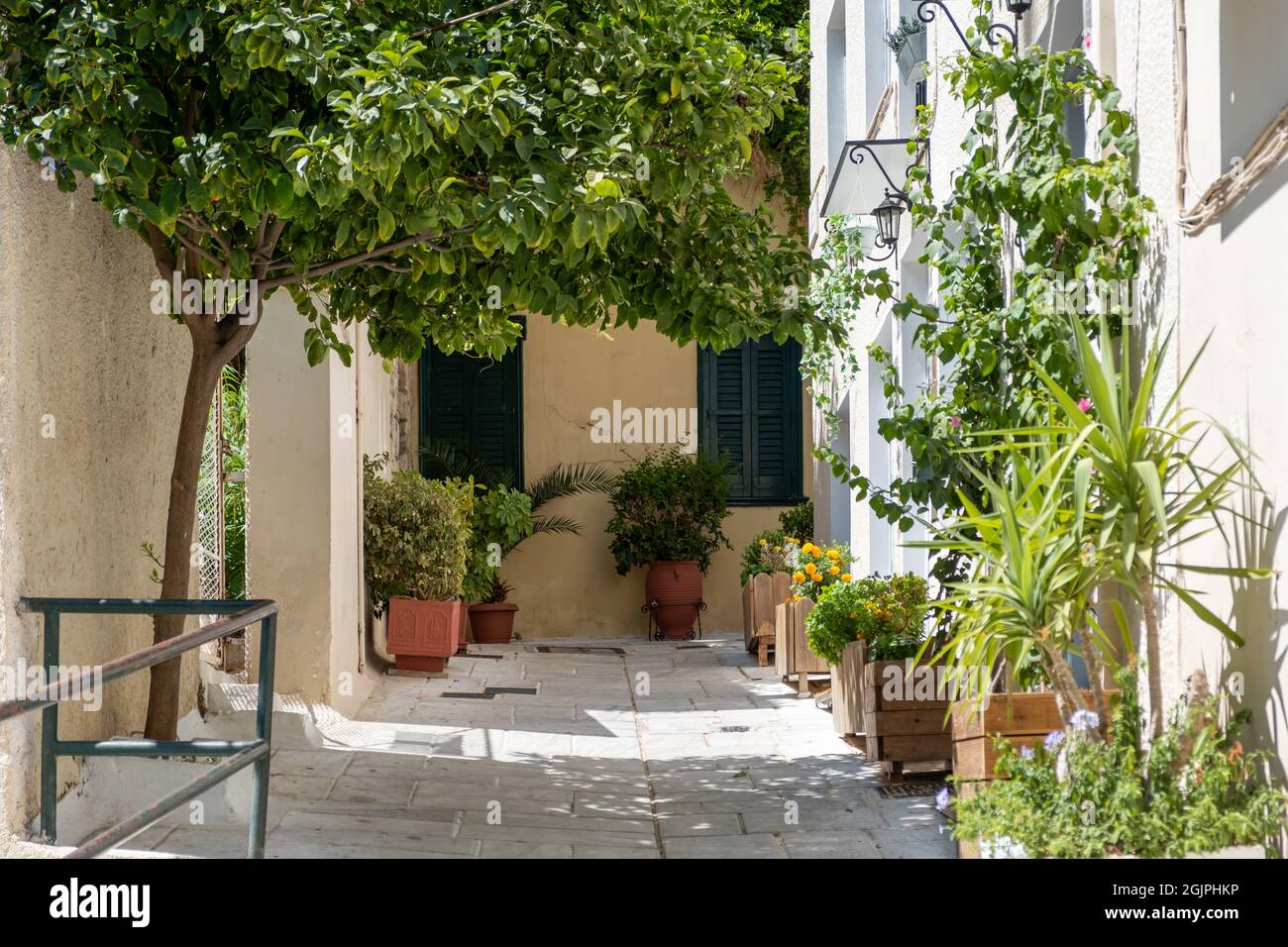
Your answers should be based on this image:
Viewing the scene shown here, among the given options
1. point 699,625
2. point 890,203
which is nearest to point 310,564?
point 890,203

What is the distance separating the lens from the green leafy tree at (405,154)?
437 centimetres

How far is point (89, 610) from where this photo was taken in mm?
4227

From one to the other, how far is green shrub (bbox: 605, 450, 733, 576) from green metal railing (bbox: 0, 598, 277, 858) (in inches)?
391

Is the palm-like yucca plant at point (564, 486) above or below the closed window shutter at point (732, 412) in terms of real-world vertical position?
below

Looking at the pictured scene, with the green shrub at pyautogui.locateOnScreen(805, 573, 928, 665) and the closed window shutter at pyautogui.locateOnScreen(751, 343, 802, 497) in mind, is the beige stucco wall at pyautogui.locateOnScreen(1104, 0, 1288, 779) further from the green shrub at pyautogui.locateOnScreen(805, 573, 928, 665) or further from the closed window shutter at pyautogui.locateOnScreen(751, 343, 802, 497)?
the closed window shutter at pyautogui.locateOnScreen(751, 343, 802, 497)

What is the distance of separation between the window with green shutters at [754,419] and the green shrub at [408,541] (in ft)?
16.5

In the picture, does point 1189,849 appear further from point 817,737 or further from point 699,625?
point 699,625

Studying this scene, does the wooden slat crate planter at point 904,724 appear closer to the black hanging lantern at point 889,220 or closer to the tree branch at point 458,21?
the black hanging lantern at point 889,220

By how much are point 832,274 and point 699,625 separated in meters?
7.65

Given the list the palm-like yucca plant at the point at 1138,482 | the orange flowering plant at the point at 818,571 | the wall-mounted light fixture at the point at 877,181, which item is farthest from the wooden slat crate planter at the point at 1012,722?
the orange flowering plant at the point at 818,571

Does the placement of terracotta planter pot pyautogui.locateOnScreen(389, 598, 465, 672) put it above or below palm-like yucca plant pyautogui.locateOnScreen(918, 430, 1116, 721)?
below

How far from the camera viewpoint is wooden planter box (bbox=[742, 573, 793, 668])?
11680mm

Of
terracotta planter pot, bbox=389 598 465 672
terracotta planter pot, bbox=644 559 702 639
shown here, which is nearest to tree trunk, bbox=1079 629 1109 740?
terracotta planter pot, bbox=389 598 465 672
